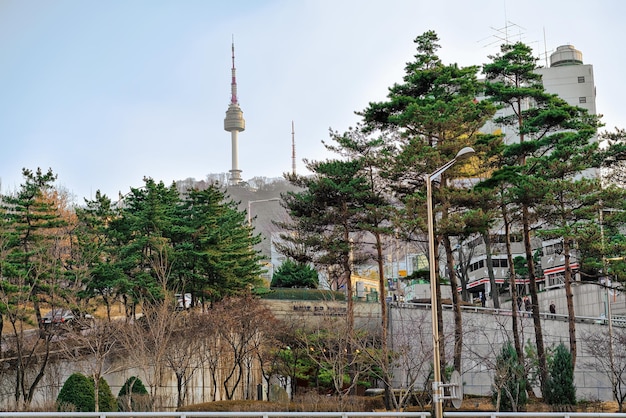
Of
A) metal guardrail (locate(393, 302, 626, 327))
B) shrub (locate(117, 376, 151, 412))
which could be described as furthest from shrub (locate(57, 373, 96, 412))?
metal guardrail (locate(393, 302, 626, 327))

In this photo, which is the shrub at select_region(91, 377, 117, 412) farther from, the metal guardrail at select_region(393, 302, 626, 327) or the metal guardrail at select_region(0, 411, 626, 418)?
the metal guardrail at select_region(393, 302, 626, 327)

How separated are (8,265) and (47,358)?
4.45 meters

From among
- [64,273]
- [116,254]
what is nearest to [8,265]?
[64,273]

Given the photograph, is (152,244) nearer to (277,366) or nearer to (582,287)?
(277,366)

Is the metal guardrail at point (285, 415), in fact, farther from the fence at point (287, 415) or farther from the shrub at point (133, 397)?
the shrub at point (133, 397)

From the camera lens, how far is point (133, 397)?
33.4 metres

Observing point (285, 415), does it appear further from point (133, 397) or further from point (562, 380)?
point (562, 380)

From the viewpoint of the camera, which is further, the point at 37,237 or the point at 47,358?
the point at 37,237

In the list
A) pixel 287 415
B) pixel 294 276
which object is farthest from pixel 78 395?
pixel 294 276

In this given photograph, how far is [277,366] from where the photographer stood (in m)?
43.8

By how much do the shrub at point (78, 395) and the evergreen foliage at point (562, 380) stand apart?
64.1ft

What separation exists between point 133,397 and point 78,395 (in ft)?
9.79

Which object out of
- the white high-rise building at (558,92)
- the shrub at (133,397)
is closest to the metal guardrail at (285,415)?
the shrub at (133,397)

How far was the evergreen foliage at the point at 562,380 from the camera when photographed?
34.2 metres
